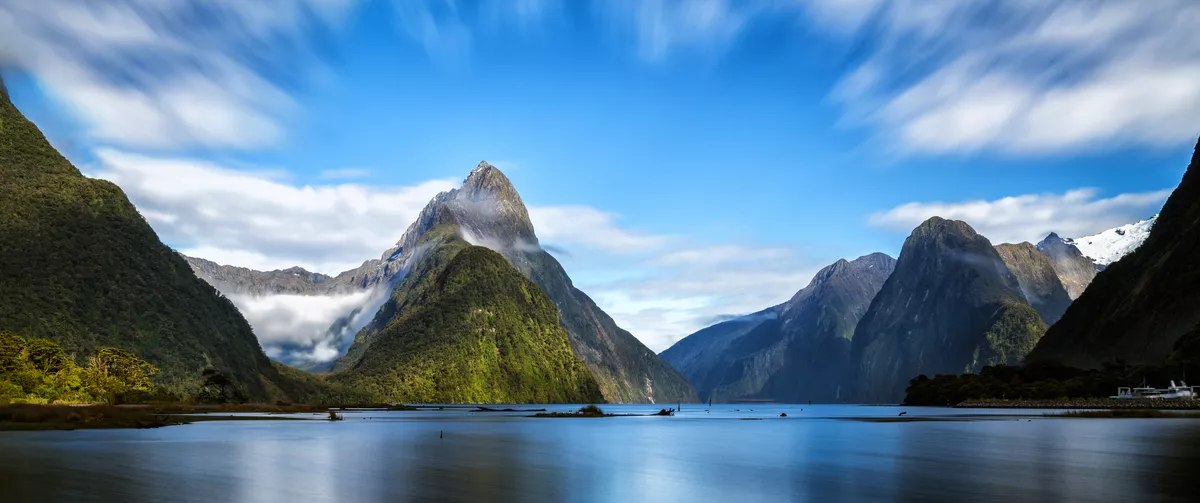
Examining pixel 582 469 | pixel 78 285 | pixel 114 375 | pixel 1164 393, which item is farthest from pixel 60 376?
pixel 1164 393

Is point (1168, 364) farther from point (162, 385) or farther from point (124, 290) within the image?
point (124, 290)

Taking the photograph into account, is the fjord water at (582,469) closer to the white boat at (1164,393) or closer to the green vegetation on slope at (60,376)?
the green vegetation on slope at (60,376)

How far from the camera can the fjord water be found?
1335 inches

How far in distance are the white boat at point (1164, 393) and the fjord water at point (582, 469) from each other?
116413mm

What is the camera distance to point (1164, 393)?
7200 inches

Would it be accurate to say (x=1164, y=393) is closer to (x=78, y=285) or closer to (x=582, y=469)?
(x=582, y=469)

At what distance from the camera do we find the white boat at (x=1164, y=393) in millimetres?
168750

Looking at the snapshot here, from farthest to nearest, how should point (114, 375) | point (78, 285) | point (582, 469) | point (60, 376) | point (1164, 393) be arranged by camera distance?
1. point (1164, 393)
2. point (78, 285)
3. point (114, 375)
4. point (60, 376)
5. point (582, 469)

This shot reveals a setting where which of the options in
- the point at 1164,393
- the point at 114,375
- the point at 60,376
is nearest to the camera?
the point at 60,376

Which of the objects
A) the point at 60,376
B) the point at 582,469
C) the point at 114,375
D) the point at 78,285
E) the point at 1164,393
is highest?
the point at 78,285

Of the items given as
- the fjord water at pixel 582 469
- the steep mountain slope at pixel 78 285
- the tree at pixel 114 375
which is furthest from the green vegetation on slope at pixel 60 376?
the fjord water at pixel 582 469

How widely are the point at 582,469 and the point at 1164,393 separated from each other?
182m

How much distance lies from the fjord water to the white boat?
11641 cm

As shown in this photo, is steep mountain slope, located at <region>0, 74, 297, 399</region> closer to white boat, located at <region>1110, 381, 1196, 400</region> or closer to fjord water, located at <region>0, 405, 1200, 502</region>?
fjord water, located at <region>0, 405, 1200, 502</region>
